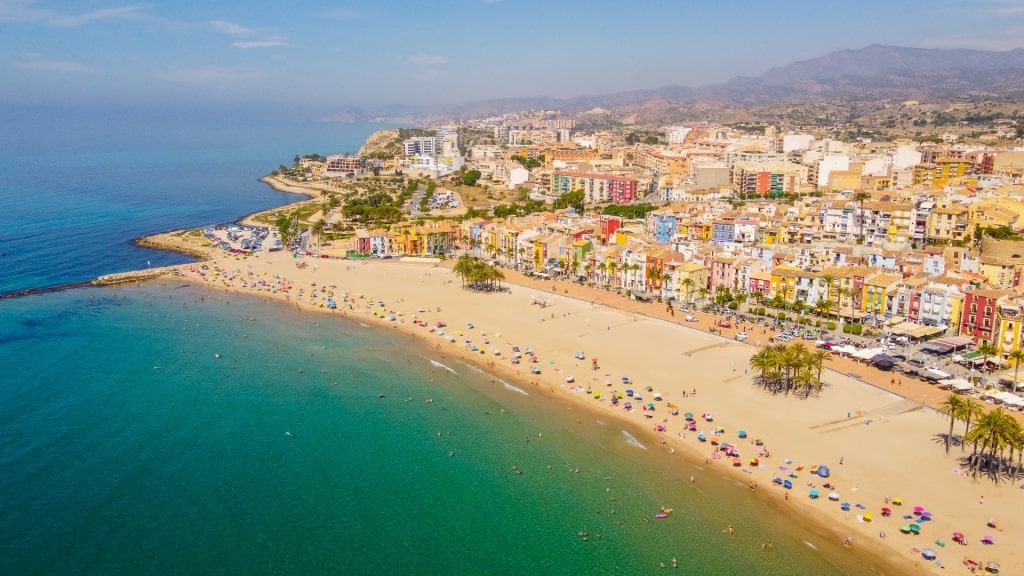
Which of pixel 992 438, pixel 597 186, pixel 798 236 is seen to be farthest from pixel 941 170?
pixel 992 438

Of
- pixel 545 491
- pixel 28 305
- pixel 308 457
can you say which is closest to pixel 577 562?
pixel 545 491

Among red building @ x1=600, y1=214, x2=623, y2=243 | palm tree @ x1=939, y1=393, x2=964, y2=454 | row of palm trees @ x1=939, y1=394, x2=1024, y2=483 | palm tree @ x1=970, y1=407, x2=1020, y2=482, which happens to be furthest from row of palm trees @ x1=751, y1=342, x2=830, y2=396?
red building @ x1=600, y1=214, x2=623, y2=243

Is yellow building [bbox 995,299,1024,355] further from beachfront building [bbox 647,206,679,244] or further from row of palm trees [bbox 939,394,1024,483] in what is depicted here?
beachfront building [bbox 647,206,679,244]

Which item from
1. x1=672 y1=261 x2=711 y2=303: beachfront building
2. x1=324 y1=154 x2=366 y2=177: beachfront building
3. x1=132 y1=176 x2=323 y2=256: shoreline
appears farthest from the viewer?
x1=324 y1=154 x2=366 y2=177: beachfront building

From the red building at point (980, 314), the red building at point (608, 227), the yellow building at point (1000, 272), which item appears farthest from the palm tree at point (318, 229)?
the yellow building at point (1000, 272)

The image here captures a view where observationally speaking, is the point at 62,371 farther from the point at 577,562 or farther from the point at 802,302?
the point at 802,302

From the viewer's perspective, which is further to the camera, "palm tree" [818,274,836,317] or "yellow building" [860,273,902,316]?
"palm tree" [818,274,836,317]

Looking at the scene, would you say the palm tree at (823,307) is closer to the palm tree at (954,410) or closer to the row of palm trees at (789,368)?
the row of palm trees at (789,368)

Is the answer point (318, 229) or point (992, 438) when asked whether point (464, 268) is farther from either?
point (992, 438)
